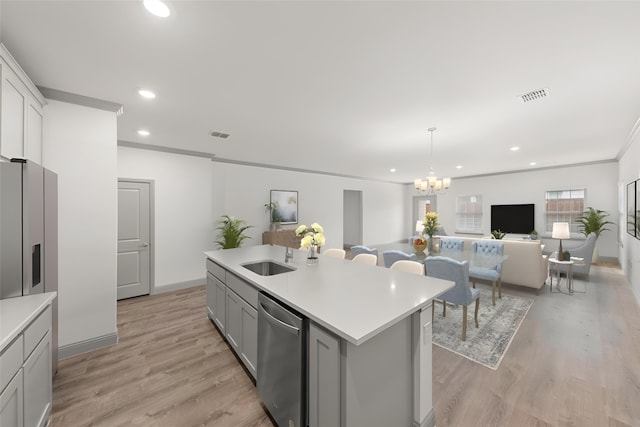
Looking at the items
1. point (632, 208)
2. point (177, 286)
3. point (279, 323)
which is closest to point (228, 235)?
point (177, 286)

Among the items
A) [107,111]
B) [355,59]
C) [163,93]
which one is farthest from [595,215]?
[107,111]

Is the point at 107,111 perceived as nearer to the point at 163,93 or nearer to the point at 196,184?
the point at 163,93

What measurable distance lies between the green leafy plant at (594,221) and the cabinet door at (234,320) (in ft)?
28.4

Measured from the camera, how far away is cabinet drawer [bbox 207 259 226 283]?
8.87 feet

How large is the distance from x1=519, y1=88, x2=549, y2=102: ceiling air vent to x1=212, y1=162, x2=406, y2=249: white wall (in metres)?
5.24

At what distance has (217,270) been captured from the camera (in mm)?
2879

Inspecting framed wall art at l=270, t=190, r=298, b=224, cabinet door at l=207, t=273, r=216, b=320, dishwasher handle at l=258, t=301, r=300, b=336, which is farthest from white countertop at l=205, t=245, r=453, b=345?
framed wall art at l=270, t=190, r=298, b=224

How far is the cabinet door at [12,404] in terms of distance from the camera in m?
1.16

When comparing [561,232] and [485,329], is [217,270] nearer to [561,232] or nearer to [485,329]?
[485,329]

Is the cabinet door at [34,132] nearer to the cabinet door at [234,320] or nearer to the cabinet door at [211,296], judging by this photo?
the cabinet door at [211,296]

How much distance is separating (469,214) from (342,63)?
8.81 meters

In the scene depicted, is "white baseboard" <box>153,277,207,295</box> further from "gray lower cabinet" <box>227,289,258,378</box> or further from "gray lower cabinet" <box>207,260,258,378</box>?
"gray lower cabinet" <box>227,289,258,378</box>

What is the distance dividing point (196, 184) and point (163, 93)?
8.58 ft

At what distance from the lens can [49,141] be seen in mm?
2436
